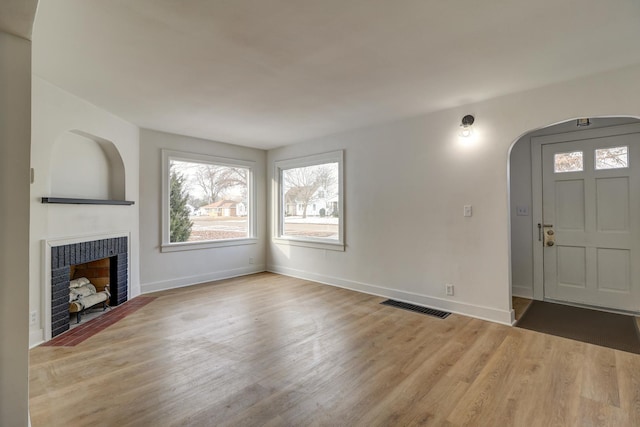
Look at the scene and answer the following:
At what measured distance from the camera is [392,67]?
265 cm

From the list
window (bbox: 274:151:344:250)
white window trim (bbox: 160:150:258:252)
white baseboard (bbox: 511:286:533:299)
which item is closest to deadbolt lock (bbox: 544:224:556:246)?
white baseboard (bbox: 511:286:533:299)

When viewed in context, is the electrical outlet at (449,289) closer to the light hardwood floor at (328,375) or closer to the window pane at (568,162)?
the light hardwood floor at (328,375)

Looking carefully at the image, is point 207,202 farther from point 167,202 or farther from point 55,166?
point 55,166

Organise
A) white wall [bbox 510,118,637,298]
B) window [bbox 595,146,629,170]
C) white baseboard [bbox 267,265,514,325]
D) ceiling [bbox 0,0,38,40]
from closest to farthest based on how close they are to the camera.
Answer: ceiling [bbox 0,0,38,40]
white baseboard [bbox 267,265,514,325]
window [bbox 595,146,629,170]
white wall [bbox 510,118,637,298]

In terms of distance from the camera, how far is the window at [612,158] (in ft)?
11.9

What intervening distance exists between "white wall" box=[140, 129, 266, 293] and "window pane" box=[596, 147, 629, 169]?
5187 mm

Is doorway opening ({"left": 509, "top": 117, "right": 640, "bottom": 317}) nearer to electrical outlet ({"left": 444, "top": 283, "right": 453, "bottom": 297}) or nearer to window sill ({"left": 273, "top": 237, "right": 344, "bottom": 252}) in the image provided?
electrical outlet ({"left": 444, "top": 283, "right": 453, "bottom": 297})

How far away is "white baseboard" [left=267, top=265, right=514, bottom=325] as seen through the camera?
3405 millimetres

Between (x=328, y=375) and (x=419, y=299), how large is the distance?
2.10 m

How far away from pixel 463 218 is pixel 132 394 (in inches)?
140

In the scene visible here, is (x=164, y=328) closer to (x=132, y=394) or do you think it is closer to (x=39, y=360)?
(x=39, y=360)

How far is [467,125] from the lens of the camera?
354 centimetres

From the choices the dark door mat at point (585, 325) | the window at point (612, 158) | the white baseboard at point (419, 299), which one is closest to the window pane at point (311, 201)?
the white baseboard at point (419, 299)

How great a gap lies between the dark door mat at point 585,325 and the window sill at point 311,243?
8.46ft
